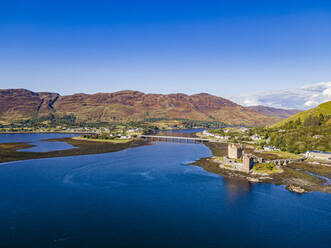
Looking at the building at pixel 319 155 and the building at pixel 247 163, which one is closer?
the building at pixel 247 163

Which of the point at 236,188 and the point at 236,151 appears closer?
the point at 236,188

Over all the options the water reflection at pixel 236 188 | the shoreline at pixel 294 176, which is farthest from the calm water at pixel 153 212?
the shoreline at pixel 294 176

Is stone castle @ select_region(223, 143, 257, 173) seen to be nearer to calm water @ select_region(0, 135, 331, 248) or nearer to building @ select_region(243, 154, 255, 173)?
building @ select_region(243, 154, 255, 173)

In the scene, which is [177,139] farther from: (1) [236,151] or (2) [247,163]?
(2) [247,163]

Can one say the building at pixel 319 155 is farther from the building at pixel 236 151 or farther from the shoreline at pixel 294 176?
the building at pixel 236 151

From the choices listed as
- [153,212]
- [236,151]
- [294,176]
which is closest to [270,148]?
[236,151]

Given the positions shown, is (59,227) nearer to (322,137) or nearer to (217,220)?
(217,220)
